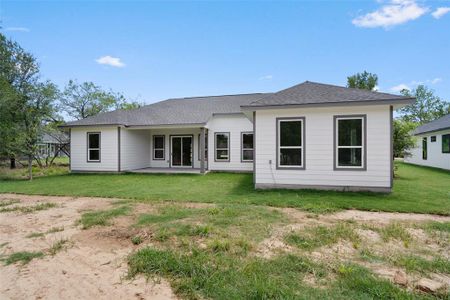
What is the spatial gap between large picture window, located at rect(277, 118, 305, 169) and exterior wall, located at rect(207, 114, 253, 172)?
17.8 ft

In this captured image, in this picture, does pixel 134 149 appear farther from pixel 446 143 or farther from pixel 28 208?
pixel 446 143

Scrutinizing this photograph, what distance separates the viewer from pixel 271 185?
8734 millimetres

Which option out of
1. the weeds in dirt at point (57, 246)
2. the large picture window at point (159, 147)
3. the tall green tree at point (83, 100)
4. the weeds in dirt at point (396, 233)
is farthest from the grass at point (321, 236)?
the tall green tree at point (83, 100)

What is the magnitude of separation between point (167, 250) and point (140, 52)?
50.4ft

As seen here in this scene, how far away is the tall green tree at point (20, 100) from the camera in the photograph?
41.4 ft

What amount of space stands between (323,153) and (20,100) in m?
19.1

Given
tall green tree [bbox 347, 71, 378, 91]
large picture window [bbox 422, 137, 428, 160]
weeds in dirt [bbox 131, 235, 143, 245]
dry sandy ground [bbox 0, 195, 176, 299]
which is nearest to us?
dry sandy ground [bbox 0, 195, 176, 299]

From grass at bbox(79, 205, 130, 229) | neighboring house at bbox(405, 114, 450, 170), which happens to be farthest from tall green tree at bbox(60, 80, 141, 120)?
neighboring house at bbox(405, 114, 450, 170)

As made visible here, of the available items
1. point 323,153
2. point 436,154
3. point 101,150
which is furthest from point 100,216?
point 436,154

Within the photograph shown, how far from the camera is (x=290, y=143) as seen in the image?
858 cm

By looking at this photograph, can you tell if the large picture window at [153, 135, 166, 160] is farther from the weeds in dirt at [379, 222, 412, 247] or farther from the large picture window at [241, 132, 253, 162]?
the weeds in dirt at [379, 222, 412, 247]

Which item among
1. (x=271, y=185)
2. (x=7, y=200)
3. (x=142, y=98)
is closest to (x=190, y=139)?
(x=271, y=185)

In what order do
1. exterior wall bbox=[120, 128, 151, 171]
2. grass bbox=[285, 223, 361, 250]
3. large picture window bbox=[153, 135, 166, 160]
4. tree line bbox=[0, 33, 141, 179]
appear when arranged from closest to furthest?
grass bbox=[285, 223, 361, 250] < tree line bbox=[0, 33, 141, 179] < exterior wall bbox=[120, 128, 151, 171] < large picture window bbox=[153, 135, 166, 160]

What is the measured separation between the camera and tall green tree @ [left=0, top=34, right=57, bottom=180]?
41.4 feet
